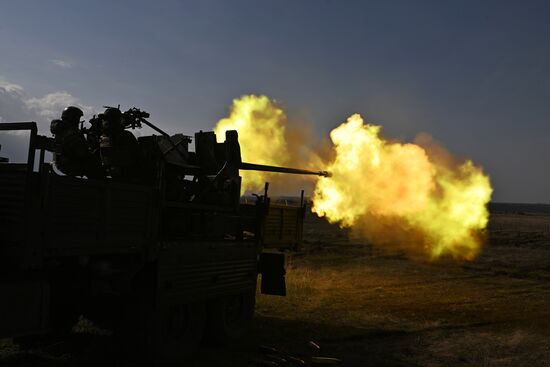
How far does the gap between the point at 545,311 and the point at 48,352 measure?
11337 mm

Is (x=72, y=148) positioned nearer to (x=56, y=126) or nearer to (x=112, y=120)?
(x=56, y=126)

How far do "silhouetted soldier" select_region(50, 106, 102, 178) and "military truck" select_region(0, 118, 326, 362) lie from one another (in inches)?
13.2

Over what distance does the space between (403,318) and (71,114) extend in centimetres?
820

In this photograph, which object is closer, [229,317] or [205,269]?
[205,269]

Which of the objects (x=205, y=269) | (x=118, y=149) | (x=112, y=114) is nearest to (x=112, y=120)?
(x=112, y=114)

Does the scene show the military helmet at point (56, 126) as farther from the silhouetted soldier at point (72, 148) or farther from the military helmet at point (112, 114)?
the military helmet at point (112, 114)

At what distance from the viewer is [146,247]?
7109mm

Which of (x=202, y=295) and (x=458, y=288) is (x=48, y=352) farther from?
(x=458, y=288)

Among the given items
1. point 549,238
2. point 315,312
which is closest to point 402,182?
point 315,312

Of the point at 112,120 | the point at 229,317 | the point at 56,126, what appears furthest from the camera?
the point at 229,317

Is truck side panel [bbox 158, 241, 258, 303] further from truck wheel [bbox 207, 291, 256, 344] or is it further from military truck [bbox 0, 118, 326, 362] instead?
truck wheel [bbox 207, 291, 256, 344]

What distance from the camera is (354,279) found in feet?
60.7

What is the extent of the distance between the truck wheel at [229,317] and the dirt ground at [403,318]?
22 centimetres

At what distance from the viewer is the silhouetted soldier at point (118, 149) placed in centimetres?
780
